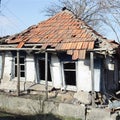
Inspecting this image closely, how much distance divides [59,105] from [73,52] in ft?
8.16

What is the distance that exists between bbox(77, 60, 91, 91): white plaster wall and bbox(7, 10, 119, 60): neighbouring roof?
1.04m

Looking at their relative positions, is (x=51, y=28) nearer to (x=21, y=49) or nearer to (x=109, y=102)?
(x=21, y=49)

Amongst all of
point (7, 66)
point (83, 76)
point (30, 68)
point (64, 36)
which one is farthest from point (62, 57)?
point (7, 66)

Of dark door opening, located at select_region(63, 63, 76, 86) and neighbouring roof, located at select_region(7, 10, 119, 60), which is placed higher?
neighbouring roof, located at select_region(7, 10, 119, 60)

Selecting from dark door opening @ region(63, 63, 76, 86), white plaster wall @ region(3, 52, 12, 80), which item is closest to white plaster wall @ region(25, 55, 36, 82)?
white plaster wall @ region(3, 52, 12, 80)

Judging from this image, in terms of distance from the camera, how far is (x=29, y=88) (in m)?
18.2

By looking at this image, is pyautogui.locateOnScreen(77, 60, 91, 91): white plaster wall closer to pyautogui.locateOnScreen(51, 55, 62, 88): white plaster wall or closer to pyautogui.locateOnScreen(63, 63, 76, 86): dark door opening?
pyautogui.locateOnScreen(63, 63, 76, 86): dark door opening

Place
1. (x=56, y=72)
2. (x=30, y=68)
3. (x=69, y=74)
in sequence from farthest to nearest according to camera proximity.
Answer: (x=30, y=68) → (x=56, y=72) → (x=69, y=74)

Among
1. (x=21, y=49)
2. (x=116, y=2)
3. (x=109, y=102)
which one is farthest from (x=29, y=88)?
(x=116, y=2)

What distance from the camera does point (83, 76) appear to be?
16875 millimetres

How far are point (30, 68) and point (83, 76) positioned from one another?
3211 mm

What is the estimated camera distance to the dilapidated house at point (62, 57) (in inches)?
636

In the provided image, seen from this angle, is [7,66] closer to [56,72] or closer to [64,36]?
[56,72]

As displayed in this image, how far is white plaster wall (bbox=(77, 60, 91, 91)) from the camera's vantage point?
16703 millimetres
